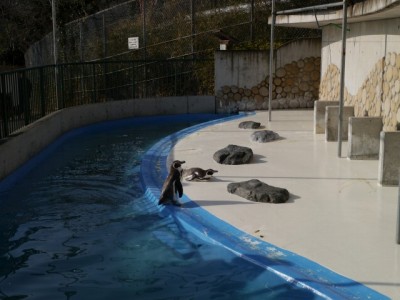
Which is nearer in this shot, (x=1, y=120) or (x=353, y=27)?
(x=1, y=120)

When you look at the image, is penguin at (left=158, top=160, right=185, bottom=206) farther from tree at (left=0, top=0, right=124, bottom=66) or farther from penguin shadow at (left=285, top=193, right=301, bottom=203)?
tree at (left=0, top=0, right=124, bottom=66)

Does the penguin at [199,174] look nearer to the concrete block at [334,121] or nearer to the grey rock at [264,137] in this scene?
the grey rock at [264,137]

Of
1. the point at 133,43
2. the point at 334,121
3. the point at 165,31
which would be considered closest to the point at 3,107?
the point at 334,121

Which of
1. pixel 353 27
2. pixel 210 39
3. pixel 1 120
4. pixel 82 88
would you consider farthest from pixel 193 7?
pixel 1 120

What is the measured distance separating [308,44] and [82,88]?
720cm

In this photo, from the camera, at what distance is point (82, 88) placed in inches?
623

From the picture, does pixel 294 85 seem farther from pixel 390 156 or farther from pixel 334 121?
pixel 390 156

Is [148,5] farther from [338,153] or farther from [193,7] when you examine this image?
[338,153]

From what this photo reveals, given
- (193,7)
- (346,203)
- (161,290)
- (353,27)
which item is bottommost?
(161,290)

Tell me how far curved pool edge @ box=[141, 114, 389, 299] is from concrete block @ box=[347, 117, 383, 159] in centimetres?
329

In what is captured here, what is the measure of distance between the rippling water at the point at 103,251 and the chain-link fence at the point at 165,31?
33.9 feet

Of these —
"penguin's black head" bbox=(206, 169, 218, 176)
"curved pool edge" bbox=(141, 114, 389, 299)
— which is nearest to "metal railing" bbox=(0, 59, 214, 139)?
"curved pool edge" bbox=(141, 114, 389, 299)

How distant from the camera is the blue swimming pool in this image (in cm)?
503

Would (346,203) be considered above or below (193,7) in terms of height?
below
